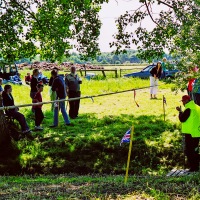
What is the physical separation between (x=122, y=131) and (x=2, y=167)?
3.82 metres

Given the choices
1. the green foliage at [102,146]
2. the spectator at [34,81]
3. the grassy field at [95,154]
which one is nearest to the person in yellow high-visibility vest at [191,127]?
the grassy field at [95,154]

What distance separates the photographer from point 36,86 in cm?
1402

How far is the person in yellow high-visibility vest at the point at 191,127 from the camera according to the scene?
9.55 m

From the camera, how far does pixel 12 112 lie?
41.4ft

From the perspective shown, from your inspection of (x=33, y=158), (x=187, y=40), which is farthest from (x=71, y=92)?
(x=187, y=40)

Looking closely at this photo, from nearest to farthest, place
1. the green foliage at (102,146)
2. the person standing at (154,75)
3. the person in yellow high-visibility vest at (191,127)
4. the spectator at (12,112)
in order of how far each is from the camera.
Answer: the person in yellow high-visibility vest at (191,127) < the green foliage at (102,146) < the spectator at (12,112) < the person standing at (154,75)

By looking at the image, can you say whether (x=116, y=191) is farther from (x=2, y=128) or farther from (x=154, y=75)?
(x=154, y=75)

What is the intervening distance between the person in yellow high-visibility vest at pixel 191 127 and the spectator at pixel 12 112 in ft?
16.3

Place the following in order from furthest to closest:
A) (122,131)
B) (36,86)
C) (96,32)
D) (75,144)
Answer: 1. (96,32)
2. (36,86)
3. (122,131)
4. (75,144)

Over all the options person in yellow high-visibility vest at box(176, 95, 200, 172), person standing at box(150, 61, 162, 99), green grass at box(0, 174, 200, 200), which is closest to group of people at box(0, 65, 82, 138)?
person in yellow high-visibility vest at box(176, 95, 200, 172)

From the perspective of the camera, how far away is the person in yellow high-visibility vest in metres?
9.55

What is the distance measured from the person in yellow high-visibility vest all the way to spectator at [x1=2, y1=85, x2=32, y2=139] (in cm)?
496

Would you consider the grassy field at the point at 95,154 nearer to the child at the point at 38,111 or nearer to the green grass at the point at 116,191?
the green grass at the point at 116,191

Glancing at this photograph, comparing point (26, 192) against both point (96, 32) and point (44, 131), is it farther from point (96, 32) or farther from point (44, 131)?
point (96, 32)
